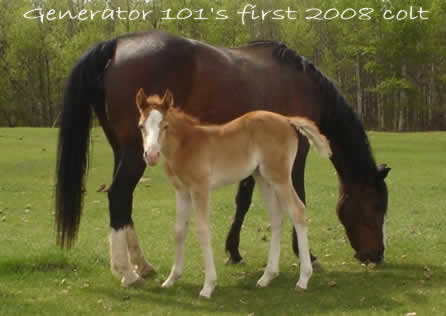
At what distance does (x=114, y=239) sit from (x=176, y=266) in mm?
656

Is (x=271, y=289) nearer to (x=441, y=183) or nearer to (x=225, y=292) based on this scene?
(x=225, y=292)

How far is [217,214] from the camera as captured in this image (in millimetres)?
10383

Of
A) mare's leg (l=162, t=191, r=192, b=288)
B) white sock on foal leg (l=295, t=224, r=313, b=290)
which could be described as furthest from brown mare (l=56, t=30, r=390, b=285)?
white sock on foal leg (l=295, t=224, r=313, b=290)

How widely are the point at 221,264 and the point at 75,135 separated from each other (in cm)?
229

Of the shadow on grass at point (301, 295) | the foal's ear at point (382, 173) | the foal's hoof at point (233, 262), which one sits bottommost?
the foal's hoof at point (233, 262)

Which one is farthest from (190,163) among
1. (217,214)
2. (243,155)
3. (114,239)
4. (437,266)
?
(217,214)

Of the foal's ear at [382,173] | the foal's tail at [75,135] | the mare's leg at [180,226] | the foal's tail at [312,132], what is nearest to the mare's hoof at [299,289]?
the mare's leg at [180,226]

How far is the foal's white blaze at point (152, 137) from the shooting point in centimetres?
473

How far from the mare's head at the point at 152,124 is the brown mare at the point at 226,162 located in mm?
158

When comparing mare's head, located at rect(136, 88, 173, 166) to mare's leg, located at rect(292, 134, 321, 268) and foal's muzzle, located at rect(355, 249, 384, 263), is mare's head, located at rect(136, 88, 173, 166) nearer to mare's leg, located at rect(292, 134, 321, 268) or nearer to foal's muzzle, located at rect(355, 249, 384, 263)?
mare's leg, located at rect(292, 134, 321, 268)

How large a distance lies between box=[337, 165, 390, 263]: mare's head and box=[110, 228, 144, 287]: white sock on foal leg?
2.57 meters

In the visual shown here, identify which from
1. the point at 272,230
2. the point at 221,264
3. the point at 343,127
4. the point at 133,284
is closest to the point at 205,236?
the point at 272,230

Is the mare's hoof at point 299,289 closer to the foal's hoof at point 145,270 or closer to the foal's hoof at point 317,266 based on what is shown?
the foal's hoof at point 317,266

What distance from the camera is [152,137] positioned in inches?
189
